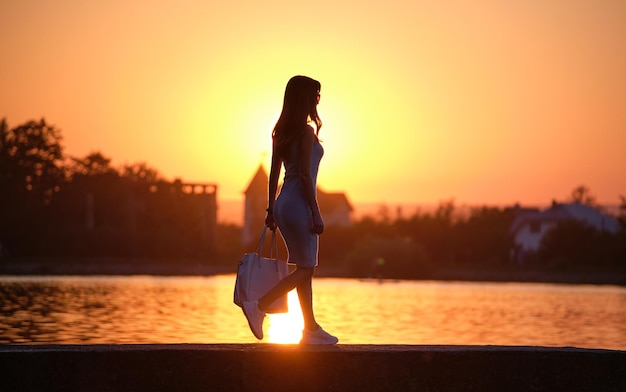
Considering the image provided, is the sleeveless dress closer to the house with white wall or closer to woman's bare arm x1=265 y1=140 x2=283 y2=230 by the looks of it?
woman's bare arm x1=265 y1=140 x2=283 y2=230

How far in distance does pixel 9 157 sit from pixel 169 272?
55.0 ft

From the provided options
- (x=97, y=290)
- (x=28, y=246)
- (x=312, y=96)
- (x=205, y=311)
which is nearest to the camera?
(x=312, y=96)

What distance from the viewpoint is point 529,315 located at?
98.3ft

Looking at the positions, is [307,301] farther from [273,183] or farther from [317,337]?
[273,183]

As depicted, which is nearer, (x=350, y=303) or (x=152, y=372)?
(x=152, y=372)

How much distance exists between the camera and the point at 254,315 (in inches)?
377

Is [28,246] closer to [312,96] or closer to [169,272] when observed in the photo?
[169,272]

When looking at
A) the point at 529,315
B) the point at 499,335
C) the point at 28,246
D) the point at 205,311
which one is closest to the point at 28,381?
the point at 499,335

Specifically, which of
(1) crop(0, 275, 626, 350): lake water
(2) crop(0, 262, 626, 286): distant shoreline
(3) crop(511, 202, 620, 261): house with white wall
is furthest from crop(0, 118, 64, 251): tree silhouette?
(3) crop(511, 202, 620, 261): house with white wall

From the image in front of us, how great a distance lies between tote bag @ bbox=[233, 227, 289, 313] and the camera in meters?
9.55

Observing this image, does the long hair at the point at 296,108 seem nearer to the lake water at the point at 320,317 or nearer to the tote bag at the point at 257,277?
the tote bag at the point at 257,277

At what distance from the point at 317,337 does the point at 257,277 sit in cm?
65

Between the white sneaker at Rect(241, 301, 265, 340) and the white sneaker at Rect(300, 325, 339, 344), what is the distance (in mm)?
357

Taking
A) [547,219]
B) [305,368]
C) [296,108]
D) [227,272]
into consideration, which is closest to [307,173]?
[296,108]
